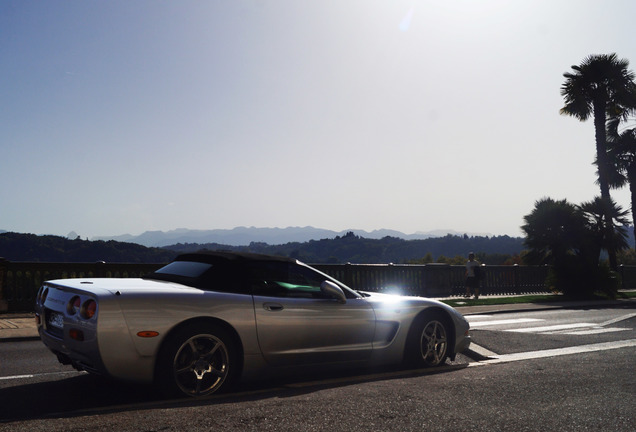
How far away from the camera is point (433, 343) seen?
7324mm

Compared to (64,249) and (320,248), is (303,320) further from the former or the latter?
(320,248)

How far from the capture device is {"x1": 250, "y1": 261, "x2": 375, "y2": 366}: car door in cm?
596

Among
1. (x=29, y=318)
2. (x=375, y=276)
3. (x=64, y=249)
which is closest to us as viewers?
(x=29, y=318)

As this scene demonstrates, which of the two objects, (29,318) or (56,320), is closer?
(56,320)

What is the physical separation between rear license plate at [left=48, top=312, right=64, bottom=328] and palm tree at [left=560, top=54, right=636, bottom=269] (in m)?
35.0

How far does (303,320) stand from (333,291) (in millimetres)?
446

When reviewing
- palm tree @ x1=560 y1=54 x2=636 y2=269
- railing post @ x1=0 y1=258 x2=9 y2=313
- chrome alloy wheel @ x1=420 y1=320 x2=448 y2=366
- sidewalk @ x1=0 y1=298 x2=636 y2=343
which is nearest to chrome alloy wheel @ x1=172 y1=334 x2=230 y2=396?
chrome alloy wheel @ x1=420 y1=320 x2=448 y2=366

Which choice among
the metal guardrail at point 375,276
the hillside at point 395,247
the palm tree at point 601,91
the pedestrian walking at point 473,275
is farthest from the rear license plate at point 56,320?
the hillside at point 395,247

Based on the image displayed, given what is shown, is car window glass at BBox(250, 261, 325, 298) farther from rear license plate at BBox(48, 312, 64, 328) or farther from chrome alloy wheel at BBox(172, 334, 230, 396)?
rear license plate at BBox(48, 312, 64, 328)

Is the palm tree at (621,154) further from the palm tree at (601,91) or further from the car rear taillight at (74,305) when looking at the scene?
the car rear taillight at (74,305)

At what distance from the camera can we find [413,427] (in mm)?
4281

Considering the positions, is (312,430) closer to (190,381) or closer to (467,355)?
(190,381)

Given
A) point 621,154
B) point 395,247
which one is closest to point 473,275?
point 621,154

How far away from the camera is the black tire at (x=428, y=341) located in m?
7.10
